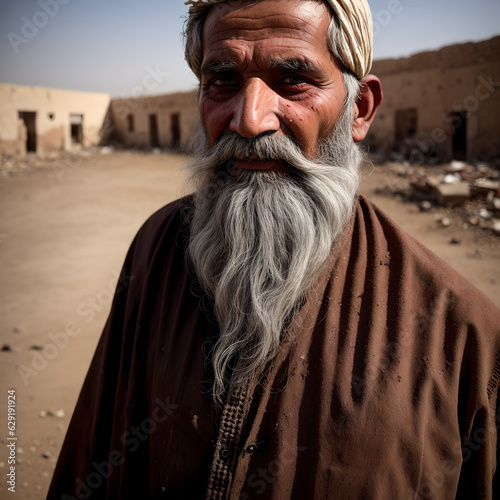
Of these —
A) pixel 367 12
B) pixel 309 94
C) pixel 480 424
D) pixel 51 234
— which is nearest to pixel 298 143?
pixel 309 94

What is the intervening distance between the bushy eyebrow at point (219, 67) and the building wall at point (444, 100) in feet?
42.9

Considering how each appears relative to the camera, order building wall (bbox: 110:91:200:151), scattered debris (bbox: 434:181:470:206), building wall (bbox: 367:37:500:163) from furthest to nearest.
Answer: building wall (bbox: 110:91:200:151)
building wall (bbox: 367:37:500:163)
scattered debris (bbox: 434:181:470:206)

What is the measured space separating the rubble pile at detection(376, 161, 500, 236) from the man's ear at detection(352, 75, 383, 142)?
651 cm

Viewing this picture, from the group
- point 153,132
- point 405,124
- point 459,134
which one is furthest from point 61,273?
point 153,132

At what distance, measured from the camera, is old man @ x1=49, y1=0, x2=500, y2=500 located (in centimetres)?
114

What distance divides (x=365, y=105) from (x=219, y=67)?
0.59 meters

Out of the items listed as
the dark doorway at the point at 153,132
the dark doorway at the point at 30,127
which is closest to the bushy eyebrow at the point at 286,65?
the dark doorway at the point at 30,127

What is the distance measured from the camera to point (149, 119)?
22453 millimetres

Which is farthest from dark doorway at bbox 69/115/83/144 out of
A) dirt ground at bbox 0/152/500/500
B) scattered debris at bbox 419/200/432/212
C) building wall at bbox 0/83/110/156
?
scattered debris at bbox 419/200/432/212

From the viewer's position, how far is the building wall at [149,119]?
20578 mm

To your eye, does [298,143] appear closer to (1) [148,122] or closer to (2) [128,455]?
(2) [128,455]

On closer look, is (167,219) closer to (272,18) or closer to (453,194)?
(272,18)

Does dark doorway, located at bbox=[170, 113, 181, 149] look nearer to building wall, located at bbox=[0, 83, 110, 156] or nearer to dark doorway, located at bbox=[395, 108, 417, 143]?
building wall, located at bbox=[0, 83, 110, 156]

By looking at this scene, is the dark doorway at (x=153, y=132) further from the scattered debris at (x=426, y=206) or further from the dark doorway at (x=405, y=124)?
the scattered debris at (x=426, y=206)
